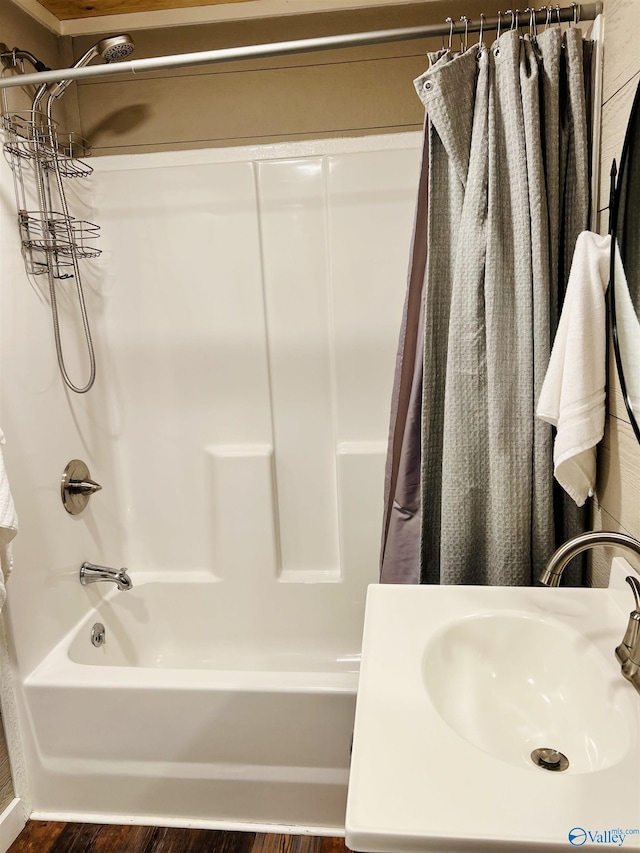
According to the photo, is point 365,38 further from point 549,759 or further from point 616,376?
point 549,759

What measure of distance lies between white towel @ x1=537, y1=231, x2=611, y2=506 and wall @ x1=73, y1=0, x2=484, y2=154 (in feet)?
3.67

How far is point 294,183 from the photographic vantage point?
6.95 feet

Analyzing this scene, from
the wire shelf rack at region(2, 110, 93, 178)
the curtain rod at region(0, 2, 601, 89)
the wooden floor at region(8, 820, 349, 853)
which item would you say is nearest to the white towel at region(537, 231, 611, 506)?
the curtain rod at region(0, 2, 601, 89)

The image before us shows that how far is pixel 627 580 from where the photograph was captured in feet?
3.19

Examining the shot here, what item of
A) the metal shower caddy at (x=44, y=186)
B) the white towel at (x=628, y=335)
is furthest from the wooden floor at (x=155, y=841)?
the metal shower caddy at (x=44, y=186)

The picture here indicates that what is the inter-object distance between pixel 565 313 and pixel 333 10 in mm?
1430

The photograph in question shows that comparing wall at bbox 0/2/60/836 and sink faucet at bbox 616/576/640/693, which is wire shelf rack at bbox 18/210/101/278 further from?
sink faucet at bbox 616/576/640/693

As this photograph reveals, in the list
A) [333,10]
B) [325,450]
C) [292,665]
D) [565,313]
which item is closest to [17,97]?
[333,10]

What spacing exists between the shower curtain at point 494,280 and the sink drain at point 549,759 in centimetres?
Answer: 48

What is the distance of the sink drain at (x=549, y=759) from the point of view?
94cm

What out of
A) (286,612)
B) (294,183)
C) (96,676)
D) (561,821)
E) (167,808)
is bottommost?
(167,808)

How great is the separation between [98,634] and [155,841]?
66cm

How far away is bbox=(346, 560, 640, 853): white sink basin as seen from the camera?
715mm

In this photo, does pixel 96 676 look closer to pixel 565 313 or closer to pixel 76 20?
pixel 565 313
